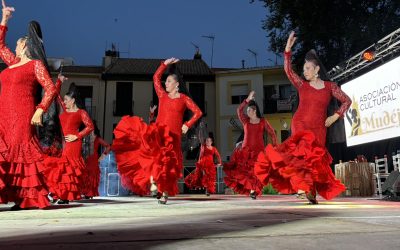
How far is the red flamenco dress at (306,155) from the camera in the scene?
18.3ft

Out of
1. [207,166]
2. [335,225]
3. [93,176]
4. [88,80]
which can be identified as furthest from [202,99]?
[335,225]

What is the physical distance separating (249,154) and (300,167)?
3290 mm

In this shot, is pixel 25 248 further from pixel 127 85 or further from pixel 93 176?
pixel 127 85

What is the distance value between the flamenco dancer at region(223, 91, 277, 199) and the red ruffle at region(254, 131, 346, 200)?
9.19 feet

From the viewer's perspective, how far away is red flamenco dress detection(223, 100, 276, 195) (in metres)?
8.76

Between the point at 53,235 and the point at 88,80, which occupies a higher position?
the point at 88,80

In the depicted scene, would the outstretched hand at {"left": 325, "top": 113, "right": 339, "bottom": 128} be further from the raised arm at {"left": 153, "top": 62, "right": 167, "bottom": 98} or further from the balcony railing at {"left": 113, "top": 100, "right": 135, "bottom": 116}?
the balcony railing at {"left": 113, "top": 100, "right": 135, "bottom": 116}

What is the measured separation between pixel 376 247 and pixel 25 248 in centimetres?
158

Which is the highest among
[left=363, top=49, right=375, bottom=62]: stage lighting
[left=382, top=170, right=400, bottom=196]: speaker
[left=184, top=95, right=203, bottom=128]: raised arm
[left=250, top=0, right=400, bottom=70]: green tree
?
[left=250, top=0, right=400, bottom=70]: green tree

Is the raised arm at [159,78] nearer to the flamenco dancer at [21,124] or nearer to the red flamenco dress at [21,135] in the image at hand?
the flamenco dancer at [21,124]

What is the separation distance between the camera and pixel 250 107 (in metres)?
8.98

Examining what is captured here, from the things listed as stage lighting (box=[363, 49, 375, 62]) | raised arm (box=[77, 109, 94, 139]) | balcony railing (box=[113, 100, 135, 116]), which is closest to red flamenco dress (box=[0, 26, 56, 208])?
raised arm (box=[77, 109, 94, 139])

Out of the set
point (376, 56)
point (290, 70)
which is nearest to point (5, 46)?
point (290, 70)

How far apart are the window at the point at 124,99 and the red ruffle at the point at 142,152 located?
2127 cm
